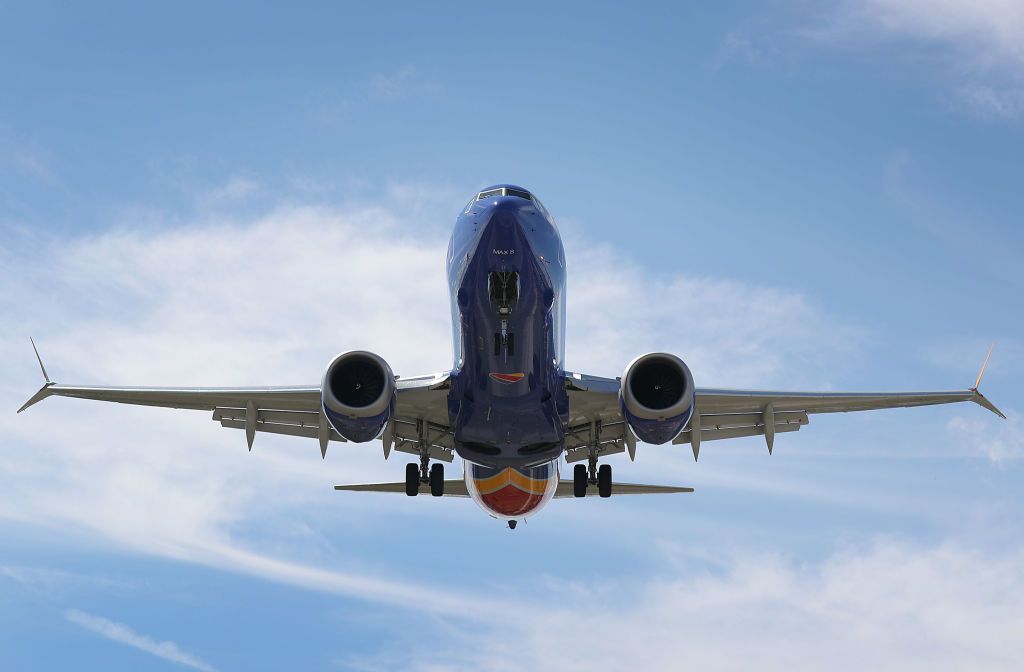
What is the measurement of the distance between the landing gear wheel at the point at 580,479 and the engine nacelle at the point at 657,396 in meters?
5.23

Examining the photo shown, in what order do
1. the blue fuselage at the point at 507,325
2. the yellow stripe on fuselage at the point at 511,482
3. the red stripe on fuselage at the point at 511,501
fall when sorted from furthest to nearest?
the red stripe on fuselage at the point at 511,501, the yellow stripe on fuselage at the point at 511,482, the blue fuselage at the point at 507,325

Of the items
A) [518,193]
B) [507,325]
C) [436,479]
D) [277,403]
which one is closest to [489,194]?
[518,193]

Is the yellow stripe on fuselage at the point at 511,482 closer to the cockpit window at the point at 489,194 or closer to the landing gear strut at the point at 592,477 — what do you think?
the landing gear strut at the point at 592,477

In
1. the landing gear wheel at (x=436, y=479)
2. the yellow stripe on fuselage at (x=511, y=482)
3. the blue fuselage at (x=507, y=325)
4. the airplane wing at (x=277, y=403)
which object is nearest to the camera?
the blue fuselage at (x=507, y=325)

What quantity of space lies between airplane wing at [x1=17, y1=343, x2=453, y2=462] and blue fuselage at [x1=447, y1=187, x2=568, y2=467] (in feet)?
2.84

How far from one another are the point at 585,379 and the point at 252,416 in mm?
6820

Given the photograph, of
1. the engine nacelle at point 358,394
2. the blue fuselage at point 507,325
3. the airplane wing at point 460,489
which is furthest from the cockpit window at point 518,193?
the airplane wing at point 460,489

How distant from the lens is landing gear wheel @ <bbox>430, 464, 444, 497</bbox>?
23.1m

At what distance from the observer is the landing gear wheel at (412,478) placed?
2253 centimetres

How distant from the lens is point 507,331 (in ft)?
57.8

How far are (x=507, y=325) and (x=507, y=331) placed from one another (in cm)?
11

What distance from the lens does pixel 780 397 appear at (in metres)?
20.7

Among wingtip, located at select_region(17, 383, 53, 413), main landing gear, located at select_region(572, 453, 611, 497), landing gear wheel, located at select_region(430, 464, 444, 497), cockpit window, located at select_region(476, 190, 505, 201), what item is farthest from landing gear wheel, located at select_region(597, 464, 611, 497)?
wingtip, located at select_region(17, 383, 53, 413)

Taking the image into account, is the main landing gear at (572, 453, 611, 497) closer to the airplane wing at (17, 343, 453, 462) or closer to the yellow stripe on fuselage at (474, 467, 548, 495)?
the yellow stripe on fuselage at (474, 467, 548, 495)
